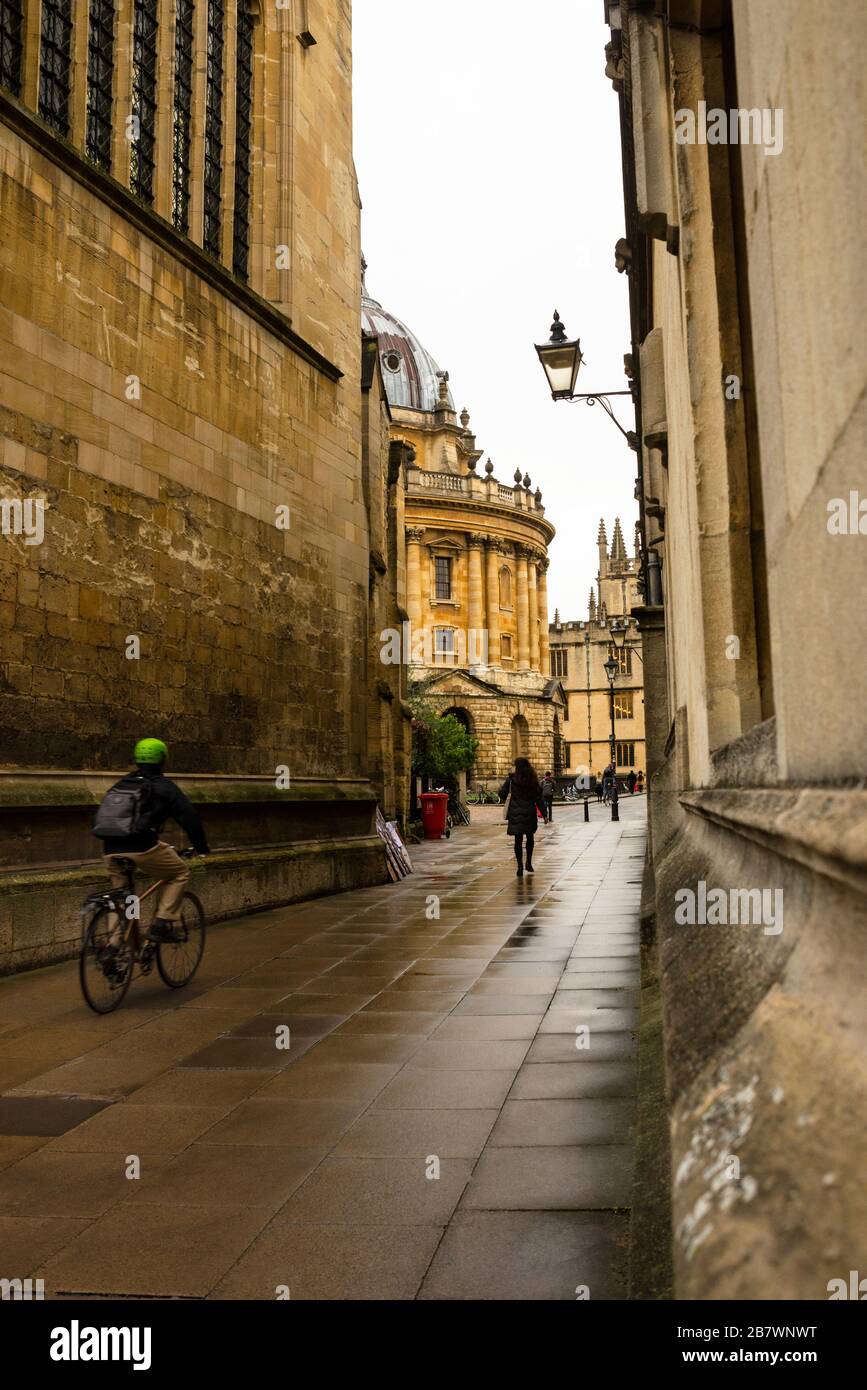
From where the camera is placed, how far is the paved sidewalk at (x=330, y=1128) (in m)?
2.88

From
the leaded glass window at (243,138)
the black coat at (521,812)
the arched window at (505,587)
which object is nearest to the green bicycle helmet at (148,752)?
the leaded glass window at (243,138)

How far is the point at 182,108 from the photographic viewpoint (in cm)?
1189

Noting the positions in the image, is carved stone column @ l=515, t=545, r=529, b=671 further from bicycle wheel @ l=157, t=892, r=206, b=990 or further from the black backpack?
the black backpack

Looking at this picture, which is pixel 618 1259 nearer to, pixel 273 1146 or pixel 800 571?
pixel 273 1146

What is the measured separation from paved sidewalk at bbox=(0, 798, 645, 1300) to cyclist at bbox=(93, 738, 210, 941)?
0.63 m

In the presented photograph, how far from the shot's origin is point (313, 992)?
6.71 metres

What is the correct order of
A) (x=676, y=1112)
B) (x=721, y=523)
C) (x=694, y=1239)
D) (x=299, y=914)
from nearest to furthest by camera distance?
(x=694, y=1239), (x=676, y=1112), (x=721, y=523), (x=299, y=914)

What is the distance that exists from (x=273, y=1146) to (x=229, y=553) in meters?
8.27

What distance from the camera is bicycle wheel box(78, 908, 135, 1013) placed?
6156mm

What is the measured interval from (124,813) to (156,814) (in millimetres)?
210

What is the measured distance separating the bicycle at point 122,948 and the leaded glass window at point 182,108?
26.4 feet

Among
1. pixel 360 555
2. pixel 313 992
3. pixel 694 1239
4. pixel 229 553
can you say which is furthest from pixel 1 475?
pixel 694 1239

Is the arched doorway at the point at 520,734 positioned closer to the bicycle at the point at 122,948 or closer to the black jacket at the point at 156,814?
the bicycle at the point at 122,948

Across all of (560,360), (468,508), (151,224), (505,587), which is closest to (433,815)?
(560,360)
